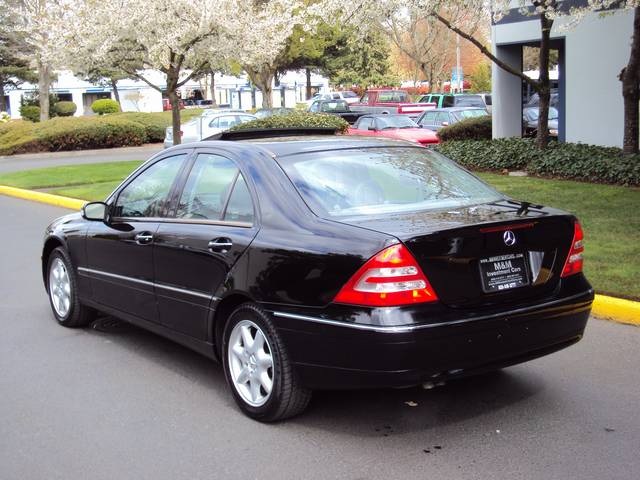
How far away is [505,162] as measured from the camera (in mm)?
15898

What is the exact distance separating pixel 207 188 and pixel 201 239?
420mm

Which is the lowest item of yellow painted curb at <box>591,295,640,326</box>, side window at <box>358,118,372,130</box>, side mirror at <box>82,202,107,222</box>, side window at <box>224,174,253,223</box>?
yellow painted curb at <box>591,295,640,326</box>

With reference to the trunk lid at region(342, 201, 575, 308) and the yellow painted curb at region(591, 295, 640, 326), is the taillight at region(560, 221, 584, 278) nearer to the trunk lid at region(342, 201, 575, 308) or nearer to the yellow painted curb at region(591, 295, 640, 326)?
the trunk lid at region(342, 201, 575, 308)

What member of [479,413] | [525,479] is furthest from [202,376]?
[525,479]

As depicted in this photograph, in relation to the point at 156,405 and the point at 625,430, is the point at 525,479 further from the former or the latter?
the point at 156,405

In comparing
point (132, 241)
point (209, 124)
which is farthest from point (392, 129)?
point (132, 241)

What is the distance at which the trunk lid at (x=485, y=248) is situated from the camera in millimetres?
4133

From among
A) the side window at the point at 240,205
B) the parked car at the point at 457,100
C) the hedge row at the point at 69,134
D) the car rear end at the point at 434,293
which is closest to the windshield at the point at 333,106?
the parked car at the point at 457,100

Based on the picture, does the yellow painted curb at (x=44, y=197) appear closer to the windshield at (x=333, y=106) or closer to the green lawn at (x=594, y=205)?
the green lawn at (x=594, y=205)

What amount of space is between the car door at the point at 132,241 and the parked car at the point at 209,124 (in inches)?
734

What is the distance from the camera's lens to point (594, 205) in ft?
37.0

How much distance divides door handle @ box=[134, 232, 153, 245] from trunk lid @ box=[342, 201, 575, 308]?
68.6 inches

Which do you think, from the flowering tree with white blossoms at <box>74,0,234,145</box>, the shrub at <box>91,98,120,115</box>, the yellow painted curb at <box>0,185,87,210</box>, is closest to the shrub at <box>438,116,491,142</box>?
the flowering tree with white blossoms at <box>74,0,234,145</box>

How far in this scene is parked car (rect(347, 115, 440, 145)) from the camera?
887 inches
